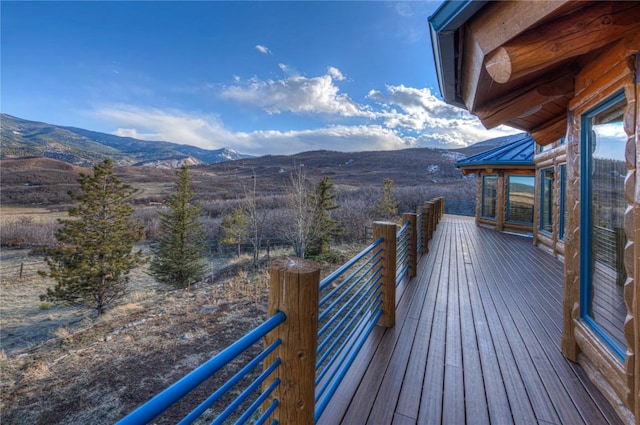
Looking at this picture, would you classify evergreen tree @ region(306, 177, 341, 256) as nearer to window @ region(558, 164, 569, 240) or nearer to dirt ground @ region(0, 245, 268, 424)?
dirt ground @ region(0, 245, 268, 424)

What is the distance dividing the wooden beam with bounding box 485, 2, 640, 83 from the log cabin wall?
0.23m

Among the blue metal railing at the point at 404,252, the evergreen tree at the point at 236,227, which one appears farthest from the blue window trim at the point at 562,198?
the evergreen tree at the point at 236,227

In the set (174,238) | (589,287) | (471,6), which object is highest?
(471,6)

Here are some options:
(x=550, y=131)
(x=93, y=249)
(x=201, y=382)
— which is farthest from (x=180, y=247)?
(x=201, y=382)

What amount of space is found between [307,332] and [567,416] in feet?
6.39

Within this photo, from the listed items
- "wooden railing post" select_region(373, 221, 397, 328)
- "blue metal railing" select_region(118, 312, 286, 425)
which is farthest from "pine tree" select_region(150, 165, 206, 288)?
"blue metal railing" select_region(118, 312, 286, 425)

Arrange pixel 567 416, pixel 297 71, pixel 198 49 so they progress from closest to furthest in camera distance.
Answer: pixel 567 416
pixel 198 49
pixel 297 71

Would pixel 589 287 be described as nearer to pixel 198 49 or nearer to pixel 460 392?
pixel 460 392

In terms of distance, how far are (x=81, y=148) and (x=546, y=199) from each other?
144 m

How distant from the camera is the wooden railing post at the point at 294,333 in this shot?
127 centimetres

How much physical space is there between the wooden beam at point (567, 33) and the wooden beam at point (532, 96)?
0.88 metres

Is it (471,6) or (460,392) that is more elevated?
(471,6)

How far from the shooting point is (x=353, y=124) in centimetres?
4744

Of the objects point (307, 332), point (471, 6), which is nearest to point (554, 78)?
point (471, 6)
